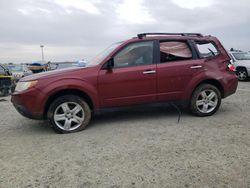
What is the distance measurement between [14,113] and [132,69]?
370cm

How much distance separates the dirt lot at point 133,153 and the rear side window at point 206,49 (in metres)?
1.36

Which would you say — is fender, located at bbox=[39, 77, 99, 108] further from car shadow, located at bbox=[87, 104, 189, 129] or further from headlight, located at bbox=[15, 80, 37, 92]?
car shadow, located at bbox=[87, 104, 189, 129]

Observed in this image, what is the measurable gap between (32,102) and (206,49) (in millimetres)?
3829

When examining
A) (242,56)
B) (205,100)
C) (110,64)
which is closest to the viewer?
(110,64)

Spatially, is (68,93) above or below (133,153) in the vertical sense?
Result: above

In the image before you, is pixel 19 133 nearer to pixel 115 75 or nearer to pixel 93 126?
pixel 93 126

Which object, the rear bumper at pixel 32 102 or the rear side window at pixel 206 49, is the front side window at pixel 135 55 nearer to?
the rear side window at pixel 206 49

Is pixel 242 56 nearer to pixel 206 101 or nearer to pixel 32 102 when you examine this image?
pixel 206 101

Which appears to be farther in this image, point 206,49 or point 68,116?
point 206,49

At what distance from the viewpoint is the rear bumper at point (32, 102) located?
4.53 metres

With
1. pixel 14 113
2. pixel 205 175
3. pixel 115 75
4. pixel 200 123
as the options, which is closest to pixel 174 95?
pixel 200 123

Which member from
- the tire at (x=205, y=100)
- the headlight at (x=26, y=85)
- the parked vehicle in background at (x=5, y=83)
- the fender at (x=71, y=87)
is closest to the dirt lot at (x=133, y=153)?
the tire at (x=205, y=100)

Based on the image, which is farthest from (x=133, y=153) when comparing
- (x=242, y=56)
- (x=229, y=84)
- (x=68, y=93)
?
(x=242, y=56)

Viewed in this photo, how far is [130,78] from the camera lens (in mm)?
4945
